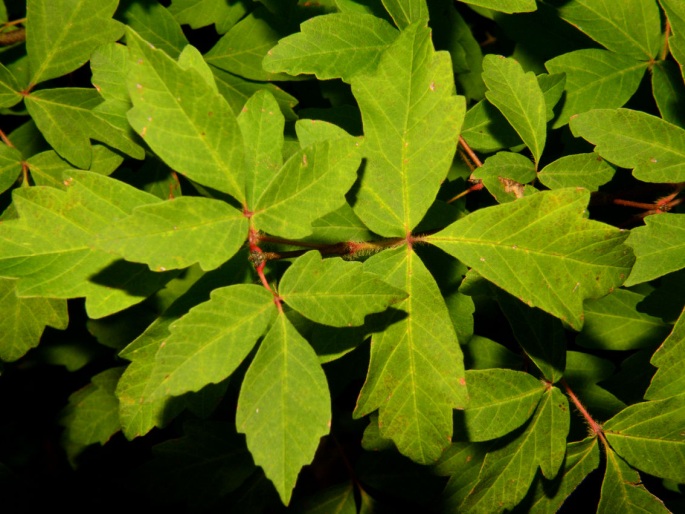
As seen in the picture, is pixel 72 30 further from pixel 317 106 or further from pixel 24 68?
pixel 317 106

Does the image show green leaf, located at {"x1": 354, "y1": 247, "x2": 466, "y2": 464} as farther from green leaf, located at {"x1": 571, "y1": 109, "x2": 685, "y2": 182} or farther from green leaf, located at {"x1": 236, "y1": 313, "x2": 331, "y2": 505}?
green leaf, located at {"x1": 571, "y1": 109, "x2": 685, "y2": 182}

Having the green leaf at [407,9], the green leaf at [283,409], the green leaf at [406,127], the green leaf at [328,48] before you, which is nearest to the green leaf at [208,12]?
the green leaf at [328,48]

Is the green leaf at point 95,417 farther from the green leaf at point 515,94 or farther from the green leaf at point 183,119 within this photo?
the green leaf at point 515,94

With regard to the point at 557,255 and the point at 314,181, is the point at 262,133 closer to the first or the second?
the point at 314,181

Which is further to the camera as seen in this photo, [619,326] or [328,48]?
[619,326]

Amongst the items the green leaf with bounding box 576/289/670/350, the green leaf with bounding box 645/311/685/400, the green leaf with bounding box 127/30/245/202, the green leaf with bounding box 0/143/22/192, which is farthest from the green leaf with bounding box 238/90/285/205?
the green leaf with bounding box 576/289/670/350

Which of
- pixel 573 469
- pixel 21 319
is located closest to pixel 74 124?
Answer: pixel 21 319

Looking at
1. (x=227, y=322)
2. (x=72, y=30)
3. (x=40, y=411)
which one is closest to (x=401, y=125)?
(x=227, y=322)
